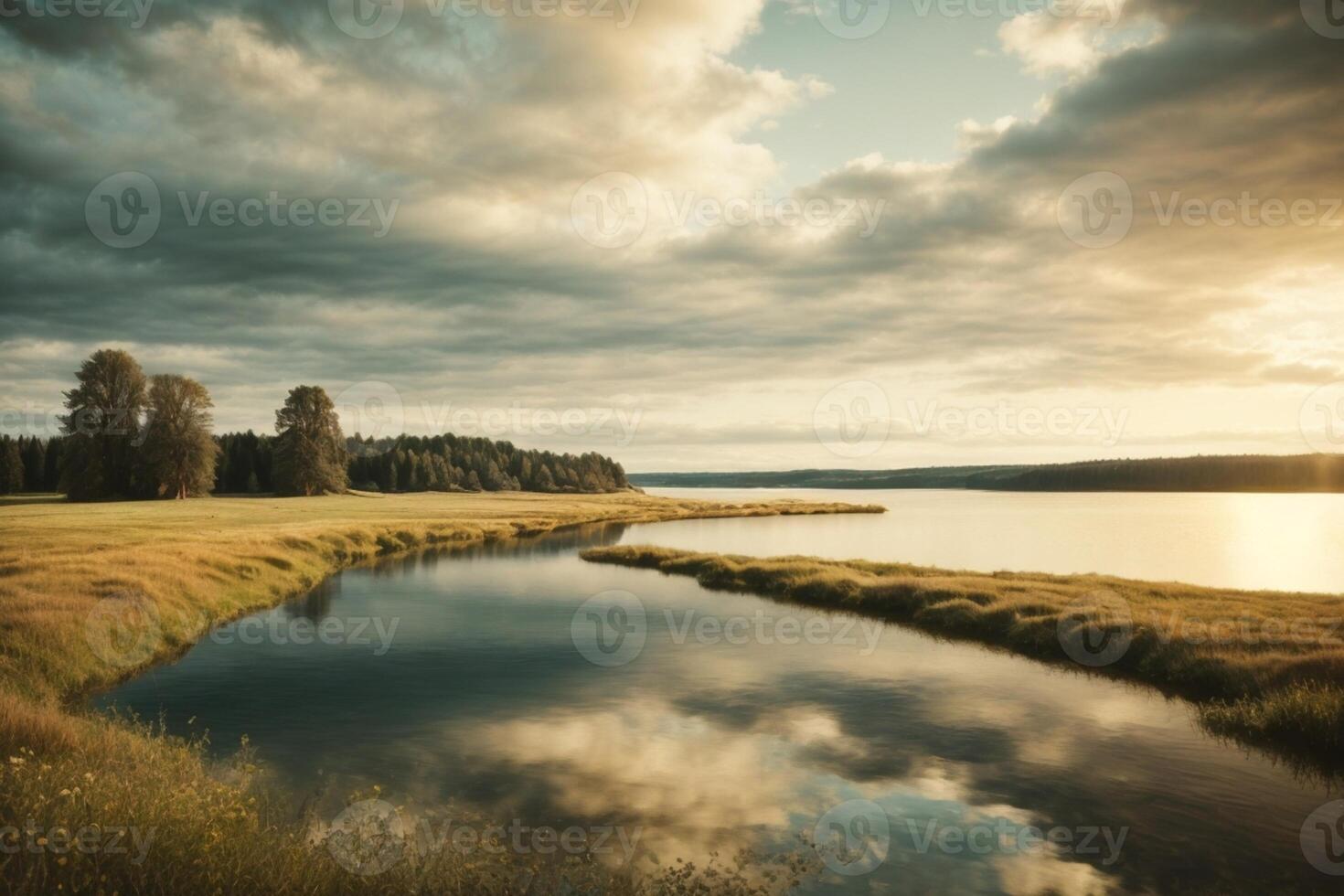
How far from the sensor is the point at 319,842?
1222 cm

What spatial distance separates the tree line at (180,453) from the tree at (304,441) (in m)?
0.13

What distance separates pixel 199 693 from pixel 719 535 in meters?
70.6

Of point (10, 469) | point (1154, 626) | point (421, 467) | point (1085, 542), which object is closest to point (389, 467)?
point (421, 467)

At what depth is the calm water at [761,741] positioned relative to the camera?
13492mm

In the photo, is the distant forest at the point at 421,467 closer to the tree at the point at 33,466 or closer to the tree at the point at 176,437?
the tree at the point at 176,437

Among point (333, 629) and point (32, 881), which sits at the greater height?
point (32, 881)

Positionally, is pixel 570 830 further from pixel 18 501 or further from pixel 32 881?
pixel 18 501

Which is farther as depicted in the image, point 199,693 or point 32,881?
point 199,693

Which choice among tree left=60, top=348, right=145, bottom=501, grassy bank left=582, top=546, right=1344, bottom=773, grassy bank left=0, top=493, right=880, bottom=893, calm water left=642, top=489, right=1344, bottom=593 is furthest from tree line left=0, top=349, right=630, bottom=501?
grassy bank left=582, top=546, right=1344, bottom=773

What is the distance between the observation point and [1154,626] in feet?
92.9

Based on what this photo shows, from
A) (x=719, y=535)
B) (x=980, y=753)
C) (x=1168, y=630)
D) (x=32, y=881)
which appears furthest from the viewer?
(x=719, y=535)

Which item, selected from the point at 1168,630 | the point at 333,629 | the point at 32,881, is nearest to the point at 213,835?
the point at 32,881

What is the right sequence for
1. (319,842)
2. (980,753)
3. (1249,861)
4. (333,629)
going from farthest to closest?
(333,629) → (980,753) → (1249,861) → (319,842)

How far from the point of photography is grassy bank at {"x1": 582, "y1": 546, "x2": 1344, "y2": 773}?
63.4ft
